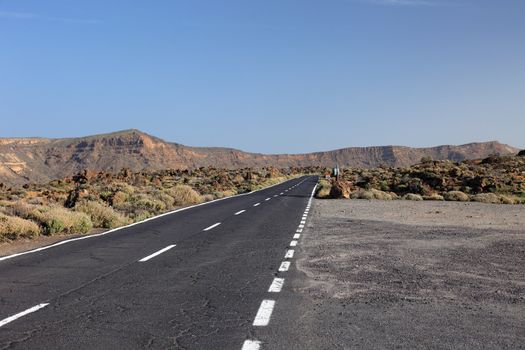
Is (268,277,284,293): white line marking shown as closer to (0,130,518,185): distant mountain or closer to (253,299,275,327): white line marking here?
(253,299,275,327): white line marking

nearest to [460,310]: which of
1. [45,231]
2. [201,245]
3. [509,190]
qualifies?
[201,245]

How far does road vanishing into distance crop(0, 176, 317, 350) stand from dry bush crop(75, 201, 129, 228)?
410cm

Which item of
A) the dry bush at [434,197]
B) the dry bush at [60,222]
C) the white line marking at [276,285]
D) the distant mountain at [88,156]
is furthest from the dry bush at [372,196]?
the distant mountain at [88,156]

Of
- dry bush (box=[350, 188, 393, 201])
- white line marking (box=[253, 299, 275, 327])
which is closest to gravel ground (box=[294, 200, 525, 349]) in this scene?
white line marking (box=[253, 299, 275, 327])

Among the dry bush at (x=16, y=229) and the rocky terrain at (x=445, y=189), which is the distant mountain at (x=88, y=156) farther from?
the dry bush at (x=16, y=229)

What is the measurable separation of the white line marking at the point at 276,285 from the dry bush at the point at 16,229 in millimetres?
8533

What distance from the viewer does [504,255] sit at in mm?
9797

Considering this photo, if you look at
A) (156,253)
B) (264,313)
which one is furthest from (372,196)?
(264,313)

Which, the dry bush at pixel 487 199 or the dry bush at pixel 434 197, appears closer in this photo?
the dry bush at pixel 487 199

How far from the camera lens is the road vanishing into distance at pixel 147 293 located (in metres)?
4.87

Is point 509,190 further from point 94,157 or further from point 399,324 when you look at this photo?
point 94,157

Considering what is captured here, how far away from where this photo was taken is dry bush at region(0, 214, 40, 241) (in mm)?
13078

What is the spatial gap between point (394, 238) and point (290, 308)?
7.42 meters

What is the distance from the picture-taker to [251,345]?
4570mm
